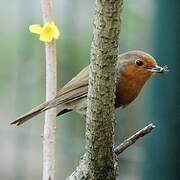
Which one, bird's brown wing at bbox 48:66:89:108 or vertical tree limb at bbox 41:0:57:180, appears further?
bird's brown wing at bbox 48:66:89:108

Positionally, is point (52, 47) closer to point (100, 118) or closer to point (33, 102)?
point (100, 118)

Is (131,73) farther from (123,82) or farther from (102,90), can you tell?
(102,90)

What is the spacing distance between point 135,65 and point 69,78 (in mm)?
2297

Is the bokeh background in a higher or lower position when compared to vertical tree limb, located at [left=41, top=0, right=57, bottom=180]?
higher

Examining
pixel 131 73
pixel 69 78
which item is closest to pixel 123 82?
pixel 131 73

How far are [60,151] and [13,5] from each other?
109cm

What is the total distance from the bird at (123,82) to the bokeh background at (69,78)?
118cm

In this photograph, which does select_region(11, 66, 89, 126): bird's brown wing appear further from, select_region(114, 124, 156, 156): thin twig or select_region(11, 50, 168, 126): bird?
select_region(114, 124, 156, 156): thin twig

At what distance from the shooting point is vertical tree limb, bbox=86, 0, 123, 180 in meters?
1.65

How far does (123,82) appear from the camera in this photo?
2740 mm

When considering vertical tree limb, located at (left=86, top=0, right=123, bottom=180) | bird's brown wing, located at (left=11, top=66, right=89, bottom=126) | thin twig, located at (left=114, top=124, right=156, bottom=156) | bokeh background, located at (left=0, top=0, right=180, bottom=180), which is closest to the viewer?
vertical tree limb, located at (left=86, top=0, right=123, bottom=180)

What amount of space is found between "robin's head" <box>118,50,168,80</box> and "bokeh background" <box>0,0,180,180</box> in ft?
3.86

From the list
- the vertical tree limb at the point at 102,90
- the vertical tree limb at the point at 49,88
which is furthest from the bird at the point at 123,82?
the vertical tree limb at the point at 102,90

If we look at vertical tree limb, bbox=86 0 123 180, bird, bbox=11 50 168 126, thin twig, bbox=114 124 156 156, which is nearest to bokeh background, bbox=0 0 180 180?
bird, bbox=11 50 168 126
